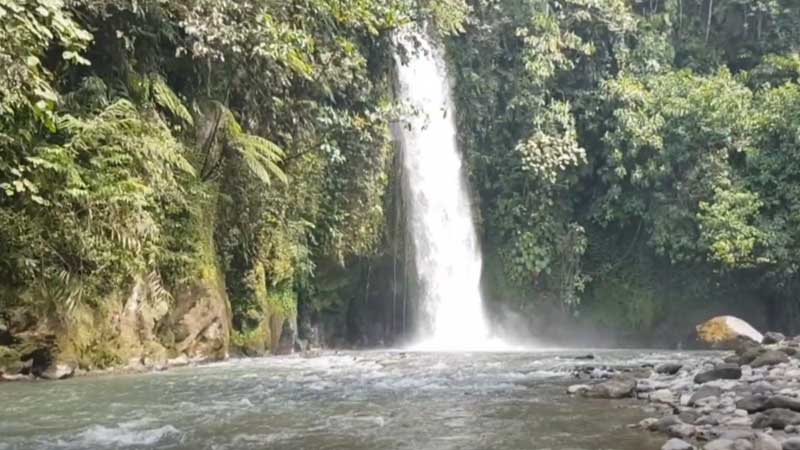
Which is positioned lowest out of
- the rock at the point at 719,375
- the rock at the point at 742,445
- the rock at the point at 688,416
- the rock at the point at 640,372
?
the rock at the point at 742,445

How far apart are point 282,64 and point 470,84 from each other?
8549 millimetres

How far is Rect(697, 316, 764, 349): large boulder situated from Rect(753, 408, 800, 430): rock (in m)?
10.6

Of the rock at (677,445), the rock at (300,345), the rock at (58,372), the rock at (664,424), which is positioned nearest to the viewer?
the rock at (677,445)

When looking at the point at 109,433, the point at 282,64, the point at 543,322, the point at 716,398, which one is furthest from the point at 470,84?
the point at 109,433

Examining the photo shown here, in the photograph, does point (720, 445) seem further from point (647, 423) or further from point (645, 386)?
point (645, 386)

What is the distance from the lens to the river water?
17.3 ft

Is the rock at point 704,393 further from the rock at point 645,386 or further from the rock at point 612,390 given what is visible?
the rock at point 612,390

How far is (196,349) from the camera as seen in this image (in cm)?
1158

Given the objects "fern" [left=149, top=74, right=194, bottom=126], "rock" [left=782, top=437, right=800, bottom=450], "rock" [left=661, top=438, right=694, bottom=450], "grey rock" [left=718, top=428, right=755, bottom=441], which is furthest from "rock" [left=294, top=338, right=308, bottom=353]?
"rock" [left=782, top=437, right=800, bottom=450]

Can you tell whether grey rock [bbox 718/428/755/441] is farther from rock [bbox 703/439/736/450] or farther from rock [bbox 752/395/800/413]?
rock [bbox 752/395/800/413]

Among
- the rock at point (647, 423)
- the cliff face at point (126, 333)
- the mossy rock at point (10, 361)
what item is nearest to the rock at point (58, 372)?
the cliff face at point (126, 333)

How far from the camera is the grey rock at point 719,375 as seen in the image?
7.85m

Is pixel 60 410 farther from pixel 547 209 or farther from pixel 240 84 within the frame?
pixel 547 209

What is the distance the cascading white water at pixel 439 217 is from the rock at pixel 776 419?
40.2 ft
